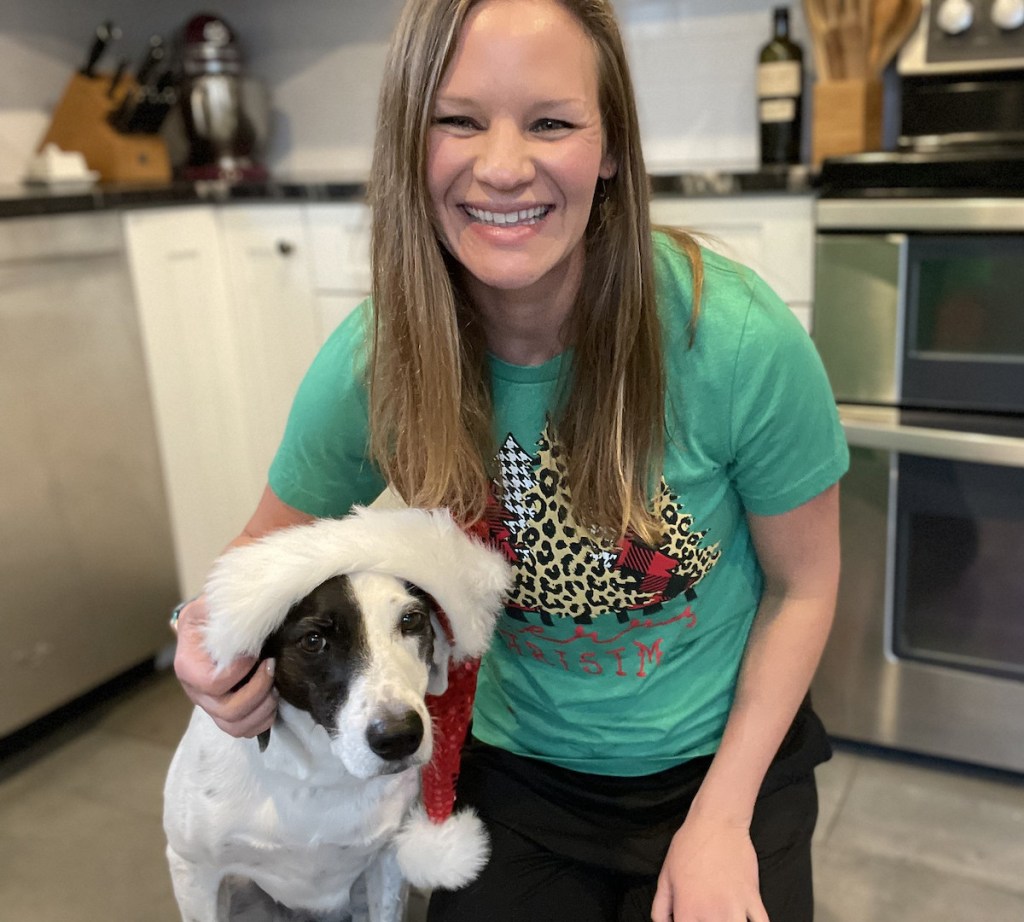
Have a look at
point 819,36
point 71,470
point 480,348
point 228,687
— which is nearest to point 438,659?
point 228,687

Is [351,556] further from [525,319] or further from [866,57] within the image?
[866,57]

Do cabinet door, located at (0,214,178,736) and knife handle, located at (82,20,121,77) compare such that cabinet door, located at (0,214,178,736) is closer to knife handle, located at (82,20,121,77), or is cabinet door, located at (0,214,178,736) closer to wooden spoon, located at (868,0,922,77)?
knife handle, located at (82,20,121,77)

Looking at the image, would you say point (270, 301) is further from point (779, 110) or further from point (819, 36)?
point (819, 36)

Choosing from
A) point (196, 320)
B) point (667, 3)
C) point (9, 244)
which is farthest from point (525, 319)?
point (667, 3)

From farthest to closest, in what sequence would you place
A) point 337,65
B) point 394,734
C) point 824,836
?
point 337,65
point 824,836
point 394,734

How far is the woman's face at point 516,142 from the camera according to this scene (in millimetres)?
864

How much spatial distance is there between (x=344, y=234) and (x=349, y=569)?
133cm

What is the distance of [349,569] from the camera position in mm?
912

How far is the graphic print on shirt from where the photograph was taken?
3.34 ft

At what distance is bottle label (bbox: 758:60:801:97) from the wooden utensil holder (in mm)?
91

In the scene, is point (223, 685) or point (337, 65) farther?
point (337, 65)

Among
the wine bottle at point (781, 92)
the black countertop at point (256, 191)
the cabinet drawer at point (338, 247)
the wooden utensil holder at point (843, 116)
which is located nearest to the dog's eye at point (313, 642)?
the black countertop at point (256, 191)

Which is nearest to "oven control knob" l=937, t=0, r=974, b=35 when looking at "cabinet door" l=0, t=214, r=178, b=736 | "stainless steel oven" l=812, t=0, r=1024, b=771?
"stainless steel oven" l=812, t=0, r=1024, b=771

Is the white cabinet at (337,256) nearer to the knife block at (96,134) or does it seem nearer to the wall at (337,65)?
the wall at (337,65)
